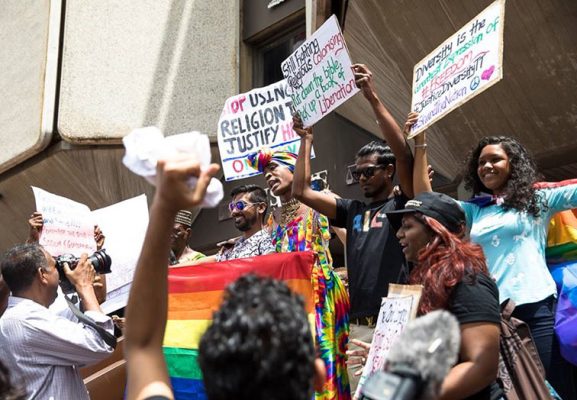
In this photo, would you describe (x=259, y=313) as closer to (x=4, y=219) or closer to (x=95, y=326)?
(x=95, y=326)

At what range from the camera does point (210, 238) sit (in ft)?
34.0

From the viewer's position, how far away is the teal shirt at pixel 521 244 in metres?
3.72

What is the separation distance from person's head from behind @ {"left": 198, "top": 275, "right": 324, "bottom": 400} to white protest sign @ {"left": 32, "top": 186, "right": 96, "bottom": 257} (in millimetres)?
4380

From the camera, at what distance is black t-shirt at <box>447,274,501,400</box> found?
283cm

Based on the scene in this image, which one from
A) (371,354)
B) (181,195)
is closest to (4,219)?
(371,354)

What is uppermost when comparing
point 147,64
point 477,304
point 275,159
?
point 147,64

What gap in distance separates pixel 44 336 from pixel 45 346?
7 cm

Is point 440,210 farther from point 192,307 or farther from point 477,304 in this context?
point 192,307

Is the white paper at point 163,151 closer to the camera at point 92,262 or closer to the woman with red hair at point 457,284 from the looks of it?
the woman with red hair at point 457,284

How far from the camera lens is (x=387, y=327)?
3135mm

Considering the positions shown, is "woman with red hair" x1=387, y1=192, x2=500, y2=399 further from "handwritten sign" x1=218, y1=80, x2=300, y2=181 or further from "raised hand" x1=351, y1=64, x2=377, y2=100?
"handwritten sign" x1=218, y1=80, x2=300, y2=181

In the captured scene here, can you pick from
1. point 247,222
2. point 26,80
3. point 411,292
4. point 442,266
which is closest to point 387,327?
point 411,292

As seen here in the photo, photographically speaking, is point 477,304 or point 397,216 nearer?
point 477,304

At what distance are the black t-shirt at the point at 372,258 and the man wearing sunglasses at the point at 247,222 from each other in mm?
1120
